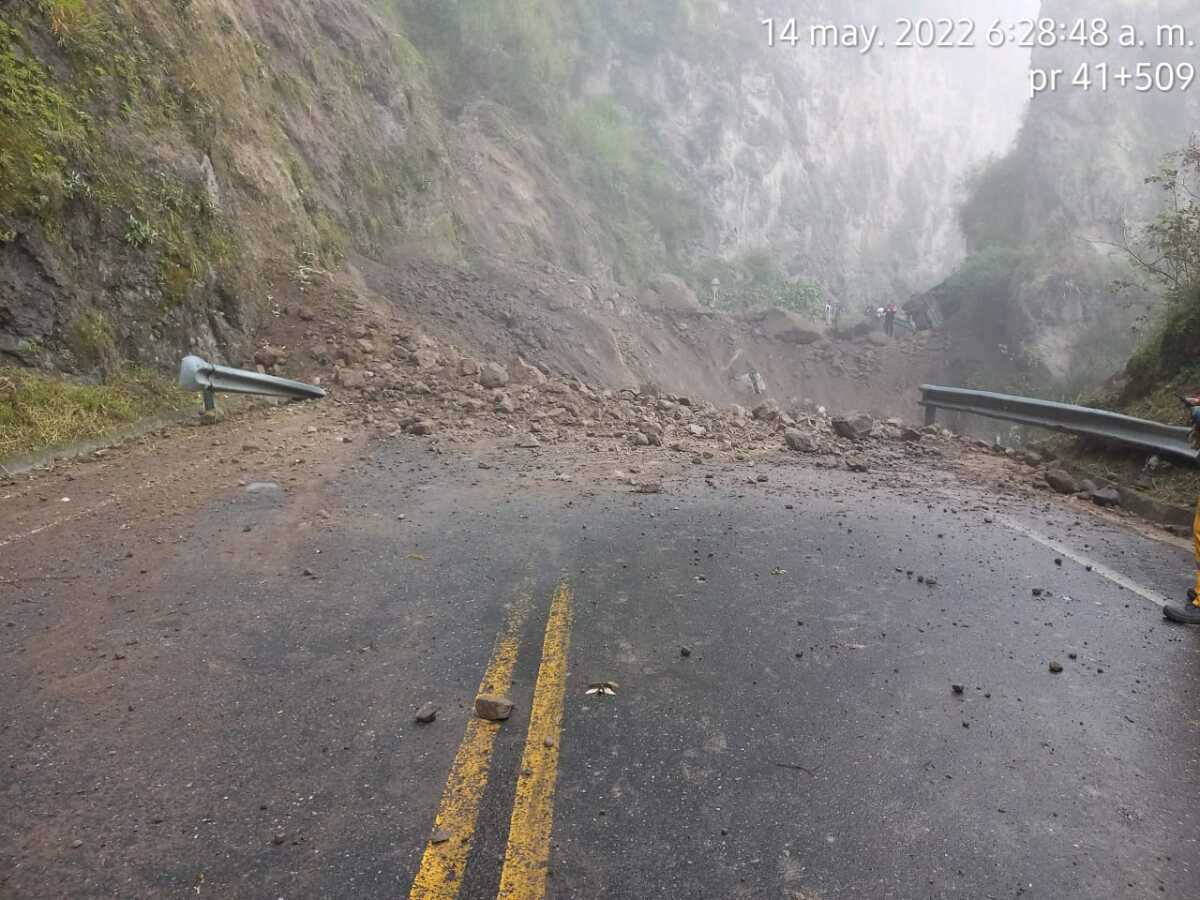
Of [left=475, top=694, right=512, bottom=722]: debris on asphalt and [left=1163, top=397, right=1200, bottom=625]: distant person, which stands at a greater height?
[left=475, top=694, right=512, bottom=722]: debris on asphalt

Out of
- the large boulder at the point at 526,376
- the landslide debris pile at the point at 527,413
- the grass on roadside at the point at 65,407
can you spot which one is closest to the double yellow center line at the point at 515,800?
the landslide debris pile at the point at 527,413

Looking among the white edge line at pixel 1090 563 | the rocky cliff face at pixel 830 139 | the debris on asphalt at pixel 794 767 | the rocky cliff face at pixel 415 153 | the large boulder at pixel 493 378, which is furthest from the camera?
the rocky cliff face at pixel 830 139

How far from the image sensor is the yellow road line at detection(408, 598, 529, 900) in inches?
87.8

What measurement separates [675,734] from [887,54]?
6250cm

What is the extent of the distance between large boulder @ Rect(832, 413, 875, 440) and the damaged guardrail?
21.1ft

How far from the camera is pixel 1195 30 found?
35594 mm

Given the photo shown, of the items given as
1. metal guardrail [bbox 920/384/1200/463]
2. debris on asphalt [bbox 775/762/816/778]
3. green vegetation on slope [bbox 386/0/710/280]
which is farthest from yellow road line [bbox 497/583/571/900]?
green vegetation on slope [bbox 386/0/710/280]

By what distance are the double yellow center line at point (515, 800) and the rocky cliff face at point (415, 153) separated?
6862 mm

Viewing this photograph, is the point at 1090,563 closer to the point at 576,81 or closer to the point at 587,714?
the point at 587,714

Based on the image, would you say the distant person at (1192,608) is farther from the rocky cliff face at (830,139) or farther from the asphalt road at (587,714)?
the rocky cliff face at (830,139)

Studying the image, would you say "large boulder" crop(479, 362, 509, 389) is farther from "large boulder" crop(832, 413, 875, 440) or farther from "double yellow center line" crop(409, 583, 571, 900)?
"double yellow center line" crop(409, 583, 571, 900)

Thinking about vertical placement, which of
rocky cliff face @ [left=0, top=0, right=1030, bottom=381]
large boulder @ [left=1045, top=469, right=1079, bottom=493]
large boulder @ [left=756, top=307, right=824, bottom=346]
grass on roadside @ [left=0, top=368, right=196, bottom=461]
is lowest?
large boulder @ [left=1045, top=469, right=1079, bottom=493]

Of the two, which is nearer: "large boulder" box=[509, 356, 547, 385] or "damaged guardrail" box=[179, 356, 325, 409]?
"damaged guardrail" box=[179, 356, 325, 409]

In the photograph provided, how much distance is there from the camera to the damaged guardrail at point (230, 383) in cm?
806
